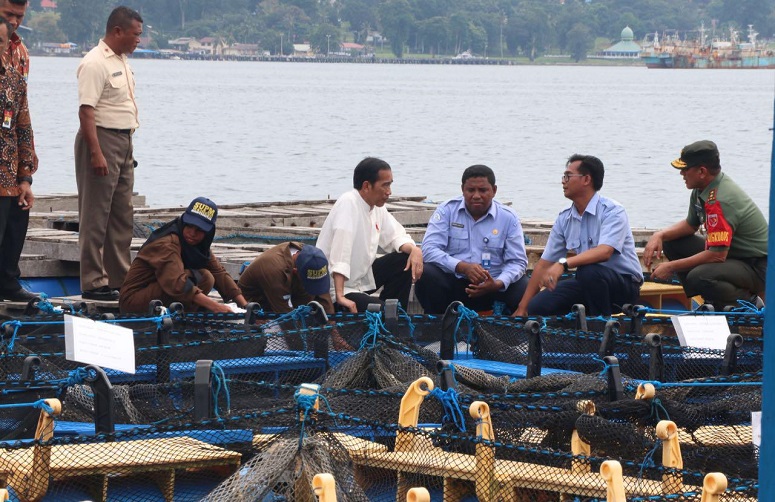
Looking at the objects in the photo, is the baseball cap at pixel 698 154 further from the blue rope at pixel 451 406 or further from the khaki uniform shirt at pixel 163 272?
the blue rope at pixel 451 406

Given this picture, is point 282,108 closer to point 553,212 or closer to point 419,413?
point 553,212

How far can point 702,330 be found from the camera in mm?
7527

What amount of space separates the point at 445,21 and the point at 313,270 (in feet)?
426

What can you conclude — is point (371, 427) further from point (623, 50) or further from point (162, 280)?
point (623, 50)

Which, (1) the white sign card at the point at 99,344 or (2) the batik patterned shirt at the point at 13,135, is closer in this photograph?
(1) the white sign card at the point at 99,344

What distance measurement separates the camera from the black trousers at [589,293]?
31.6ft

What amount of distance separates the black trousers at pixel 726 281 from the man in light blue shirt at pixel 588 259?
41 centimetres

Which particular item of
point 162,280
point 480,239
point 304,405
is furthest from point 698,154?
point 304,405

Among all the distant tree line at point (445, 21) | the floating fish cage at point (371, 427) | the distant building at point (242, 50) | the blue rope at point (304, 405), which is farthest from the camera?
the distant building at point (242, 50)

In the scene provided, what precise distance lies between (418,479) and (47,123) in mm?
50050

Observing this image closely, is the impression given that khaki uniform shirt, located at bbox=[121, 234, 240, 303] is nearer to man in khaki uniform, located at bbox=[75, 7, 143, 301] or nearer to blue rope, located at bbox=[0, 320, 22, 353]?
man in khaki uniform, located at bbox=[75, 7, 143, 301]

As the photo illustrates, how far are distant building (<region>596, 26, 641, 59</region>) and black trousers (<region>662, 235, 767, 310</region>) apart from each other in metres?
139

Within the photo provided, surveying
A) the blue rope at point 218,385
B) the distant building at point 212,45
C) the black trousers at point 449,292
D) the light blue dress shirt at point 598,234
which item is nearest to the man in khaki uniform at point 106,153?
the black trousers at point 449,292

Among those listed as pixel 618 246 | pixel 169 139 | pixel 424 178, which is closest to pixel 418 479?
pixel 618 246
